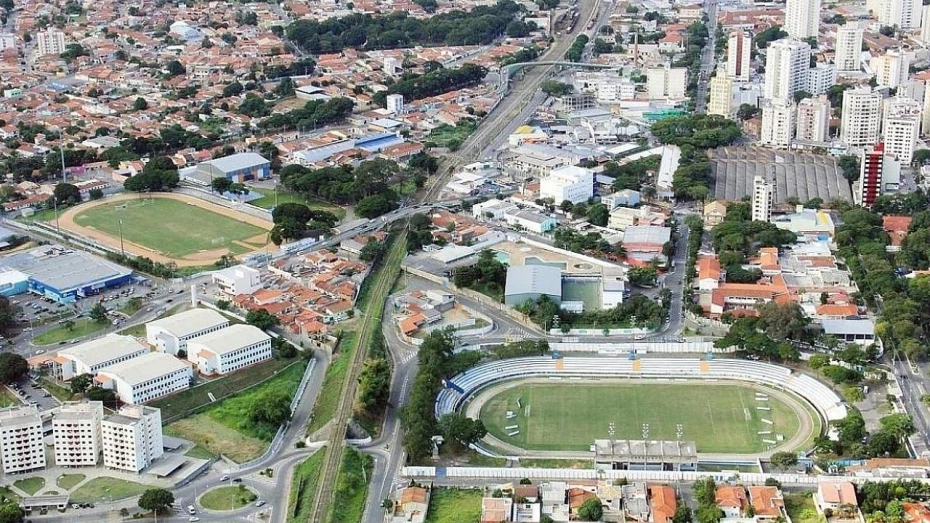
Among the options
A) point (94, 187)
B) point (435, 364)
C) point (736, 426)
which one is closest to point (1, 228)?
point (94, 187)

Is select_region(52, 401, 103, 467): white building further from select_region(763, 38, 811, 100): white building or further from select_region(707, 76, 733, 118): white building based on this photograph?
select_region(763, 38, 811, 100): white building

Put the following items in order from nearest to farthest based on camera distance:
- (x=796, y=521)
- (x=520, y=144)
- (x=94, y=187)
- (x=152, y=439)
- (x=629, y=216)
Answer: (x=796, y=521) → (x=152, y=439) → (x=629, y=216) → (x=94, y=187) → (x=520, y=144)

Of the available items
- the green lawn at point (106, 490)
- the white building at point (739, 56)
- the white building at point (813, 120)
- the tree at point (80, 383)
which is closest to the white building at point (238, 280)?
the tree at point (80, 383)

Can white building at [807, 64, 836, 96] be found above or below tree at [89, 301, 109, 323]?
above

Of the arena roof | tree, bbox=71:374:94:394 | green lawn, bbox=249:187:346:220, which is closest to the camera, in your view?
tree, bbox=71:374:94:394

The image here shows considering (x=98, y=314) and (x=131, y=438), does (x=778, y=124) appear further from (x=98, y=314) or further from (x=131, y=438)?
(x=131, y=438)

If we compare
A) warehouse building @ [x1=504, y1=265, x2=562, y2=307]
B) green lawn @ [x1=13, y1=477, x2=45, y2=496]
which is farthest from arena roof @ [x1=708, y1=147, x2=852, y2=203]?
green lawn @ [x1=13, y1=477, x2=45, y2=496]

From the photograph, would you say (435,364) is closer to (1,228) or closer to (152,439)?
(152,439)

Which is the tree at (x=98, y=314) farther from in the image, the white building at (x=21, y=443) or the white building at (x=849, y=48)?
the white building at (x=849, y=48)
